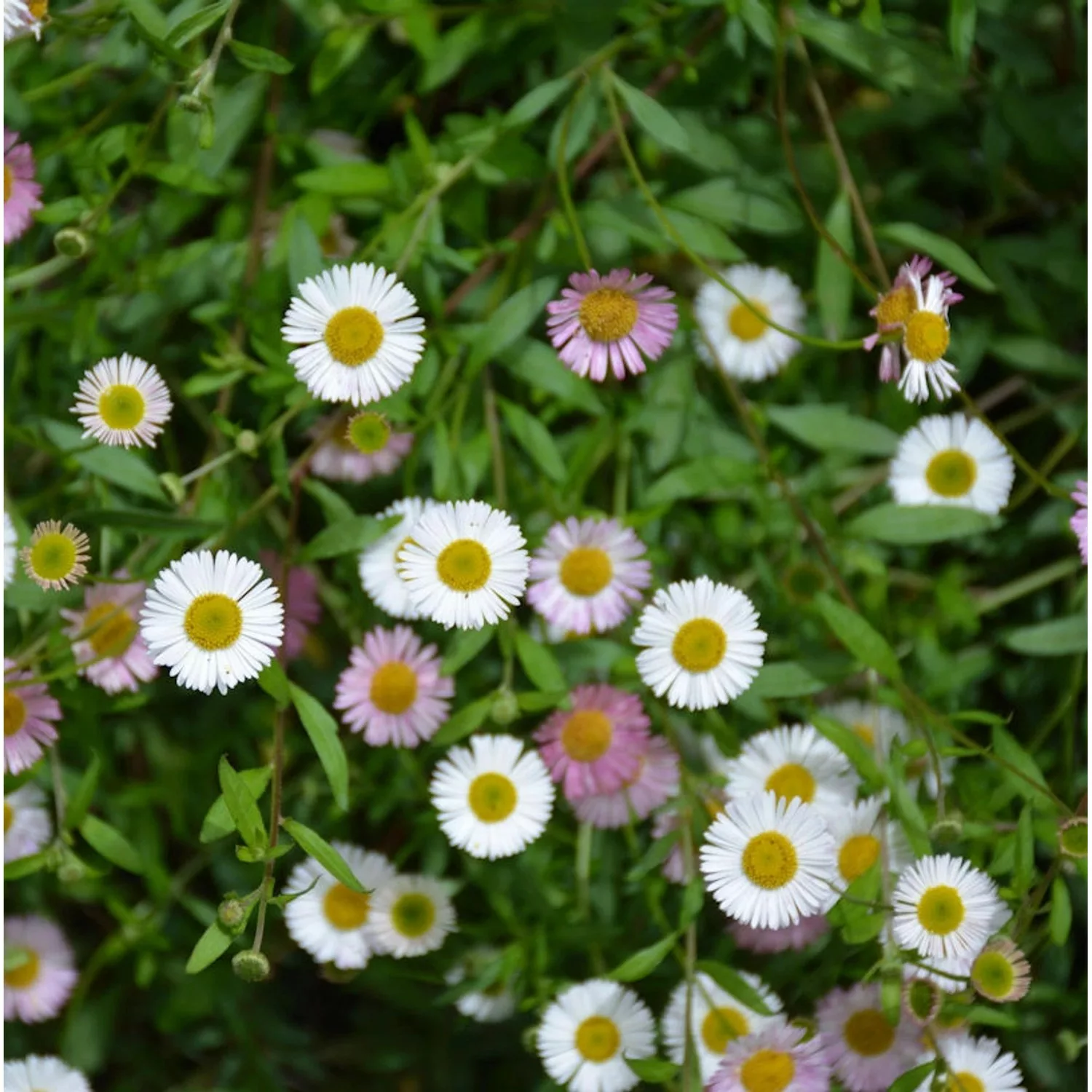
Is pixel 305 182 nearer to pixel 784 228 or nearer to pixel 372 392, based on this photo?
pixel 372 392

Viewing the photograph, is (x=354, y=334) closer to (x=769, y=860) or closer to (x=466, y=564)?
(x=466, y=564)

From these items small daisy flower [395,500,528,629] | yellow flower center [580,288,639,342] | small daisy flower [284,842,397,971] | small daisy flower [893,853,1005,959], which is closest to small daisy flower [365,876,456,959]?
small daisy flower [284,842,397,971]

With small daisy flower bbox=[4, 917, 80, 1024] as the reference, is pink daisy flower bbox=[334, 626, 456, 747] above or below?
above

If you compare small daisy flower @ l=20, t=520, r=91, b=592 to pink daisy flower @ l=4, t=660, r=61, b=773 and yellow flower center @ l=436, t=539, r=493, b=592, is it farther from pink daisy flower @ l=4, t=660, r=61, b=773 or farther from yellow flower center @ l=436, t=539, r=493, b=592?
yellow flower center @ l=436, t=539, r=493, b=592

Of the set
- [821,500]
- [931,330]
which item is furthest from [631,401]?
[931,330]

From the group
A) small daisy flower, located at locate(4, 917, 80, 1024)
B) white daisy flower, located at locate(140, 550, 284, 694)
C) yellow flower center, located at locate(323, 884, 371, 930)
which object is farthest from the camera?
small daisy flower, located at locate(4, 917, 80, 1024)

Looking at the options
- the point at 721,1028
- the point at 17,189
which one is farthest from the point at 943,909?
the point at 17,189
